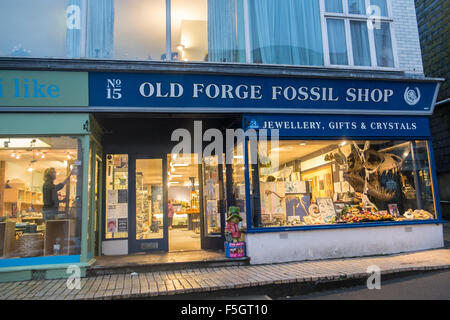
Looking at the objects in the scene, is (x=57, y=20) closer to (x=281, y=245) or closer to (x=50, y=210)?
(x=50, y=210)

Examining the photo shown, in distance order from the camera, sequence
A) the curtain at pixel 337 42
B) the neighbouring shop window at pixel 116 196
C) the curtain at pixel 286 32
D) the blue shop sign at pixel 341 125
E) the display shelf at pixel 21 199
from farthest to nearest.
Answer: the curtain at pixel 337 42 < the neighbouring shop window at pixel 116 196 < the curtain at pixel 286 32 < the blue shop sign at pixel 341 125 < the display shelf at pixel 21 199

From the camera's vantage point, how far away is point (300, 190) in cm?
902

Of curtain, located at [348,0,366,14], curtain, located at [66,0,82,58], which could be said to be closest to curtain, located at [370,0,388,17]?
curtain, located at [348,0,366,14]

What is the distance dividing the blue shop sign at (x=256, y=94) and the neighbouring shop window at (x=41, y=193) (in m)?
1.35

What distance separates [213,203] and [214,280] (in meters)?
3.19

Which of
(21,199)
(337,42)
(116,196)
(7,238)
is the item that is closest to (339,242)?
(337,42)

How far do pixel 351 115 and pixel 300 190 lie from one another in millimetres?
2165

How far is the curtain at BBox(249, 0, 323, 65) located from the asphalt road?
5.14 metres

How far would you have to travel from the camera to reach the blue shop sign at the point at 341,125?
8.14 metres

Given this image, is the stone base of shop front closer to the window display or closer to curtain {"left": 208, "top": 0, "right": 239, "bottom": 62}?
the window display

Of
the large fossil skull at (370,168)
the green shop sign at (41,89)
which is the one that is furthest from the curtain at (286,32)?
the green shop sign at (41,89)

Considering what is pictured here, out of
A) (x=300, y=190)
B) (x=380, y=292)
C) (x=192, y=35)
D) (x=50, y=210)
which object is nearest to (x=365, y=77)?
(x=300, y=190)

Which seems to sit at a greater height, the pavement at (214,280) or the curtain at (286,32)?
the curtain at (286,32)

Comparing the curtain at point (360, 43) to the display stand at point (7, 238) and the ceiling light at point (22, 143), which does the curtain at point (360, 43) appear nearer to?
the ceiling light at point (22, 143)
